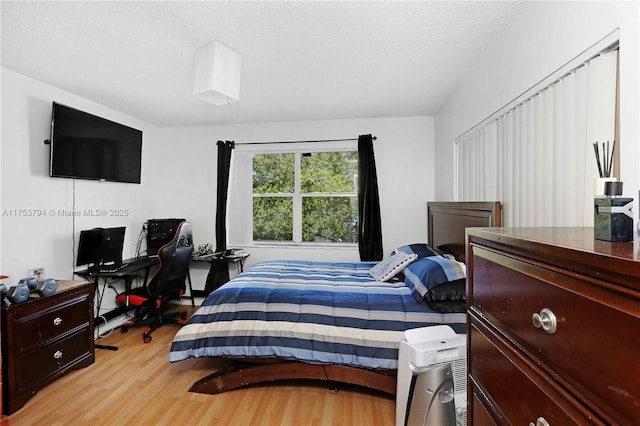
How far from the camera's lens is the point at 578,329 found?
22.8 inches

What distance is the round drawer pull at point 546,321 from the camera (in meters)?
0.64

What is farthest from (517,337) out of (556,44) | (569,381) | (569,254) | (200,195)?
(200,195)

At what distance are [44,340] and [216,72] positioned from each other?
246 centimetres

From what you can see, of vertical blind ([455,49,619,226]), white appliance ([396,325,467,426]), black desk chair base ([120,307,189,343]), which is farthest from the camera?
black desk chair base ([120,307,189,343])

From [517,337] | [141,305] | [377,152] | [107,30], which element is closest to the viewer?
[517,337]

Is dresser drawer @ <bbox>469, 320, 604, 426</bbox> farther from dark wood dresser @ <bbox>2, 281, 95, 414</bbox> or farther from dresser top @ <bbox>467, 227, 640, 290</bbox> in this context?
dark wood dresser @ <bbox>2, 281, 95, 414</bbox>

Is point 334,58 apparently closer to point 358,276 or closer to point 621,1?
point 621,1

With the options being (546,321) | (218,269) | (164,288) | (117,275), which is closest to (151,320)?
(164,288)

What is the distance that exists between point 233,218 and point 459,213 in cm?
302

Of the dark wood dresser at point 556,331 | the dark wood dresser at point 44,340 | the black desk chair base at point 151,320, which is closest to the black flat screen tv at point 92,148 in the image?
the dark wood dresser at point 44,340

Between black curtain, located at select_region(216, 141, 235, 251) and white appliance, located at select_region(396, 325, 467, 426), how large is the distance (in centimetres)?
314

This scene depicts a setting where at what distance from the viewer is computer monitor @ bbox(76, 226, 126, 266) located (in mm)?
3188

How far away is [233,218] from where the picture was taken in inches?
173

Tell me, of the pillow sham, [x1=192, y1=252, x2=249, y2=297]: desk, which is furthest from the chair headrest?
the pillow sham
